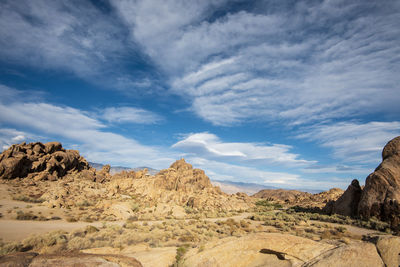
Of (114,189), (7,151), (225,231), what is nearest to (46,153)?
(7,151)

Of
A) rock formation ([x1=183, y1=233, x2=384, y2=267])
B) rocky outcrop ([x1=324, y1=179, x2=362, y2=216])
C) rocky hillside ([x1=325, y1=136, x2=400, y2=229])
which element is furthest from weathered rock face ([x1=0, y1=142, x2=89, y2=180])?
rocky hillside ([x1=325, y1=136, x2=400, y2=229])

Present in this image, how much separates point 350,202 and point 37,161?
6754 cm

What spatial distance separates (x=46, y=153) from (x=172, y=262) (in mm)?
62654

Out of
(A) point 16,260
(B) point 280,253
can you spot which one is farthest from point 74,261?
(B) point 280,253

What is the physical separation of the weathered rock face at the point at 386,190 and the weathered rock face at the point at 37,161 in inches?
2508

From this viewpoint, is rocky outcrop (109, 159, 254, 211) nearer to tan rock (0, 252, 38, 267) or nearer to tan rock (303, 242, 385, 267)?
tan rock (0, 252, 38, 267)

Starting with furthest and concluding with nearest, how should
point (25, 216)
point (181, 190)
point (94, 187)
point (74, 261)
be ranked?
1. point (181, 190)
2. point (94, 187)
3. point (25, 216)
4. point (74, 261)

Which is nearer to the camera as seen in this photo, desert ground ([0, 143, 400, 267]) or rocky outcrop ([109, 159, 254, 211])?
desert ground ([0, 143, 400, 267])

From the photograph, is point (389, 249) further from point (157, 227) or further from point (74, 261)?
point (157, 227)

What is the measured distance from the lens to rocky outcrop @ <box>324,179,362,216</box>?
27064mm

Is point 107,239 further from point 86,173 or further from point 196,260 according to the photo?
point 86,173

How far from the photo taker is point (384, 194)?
2227cm

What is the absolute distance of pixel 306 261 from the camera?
5102 millimetres

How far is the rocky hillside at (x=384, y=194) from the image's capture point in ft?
67.9
